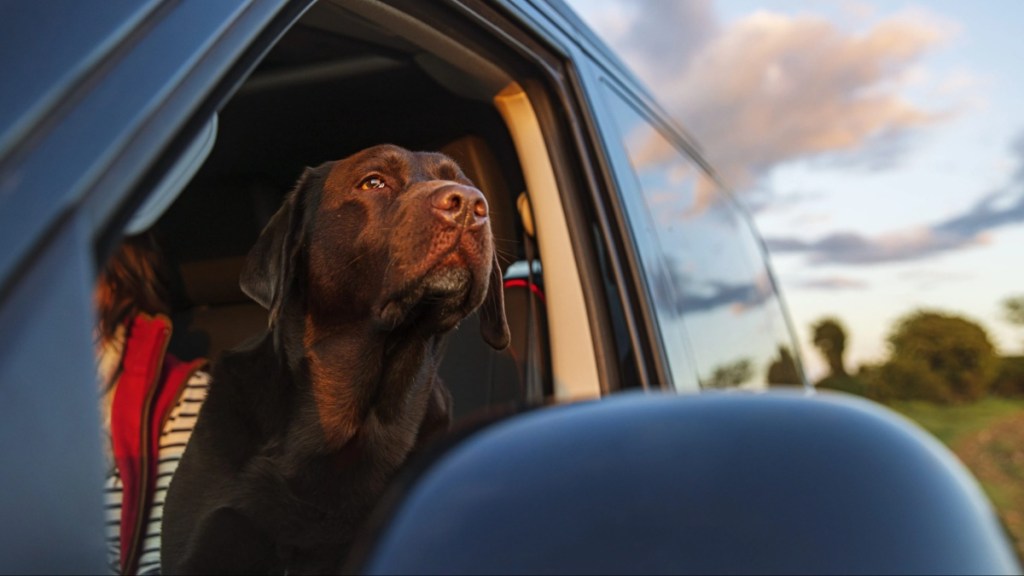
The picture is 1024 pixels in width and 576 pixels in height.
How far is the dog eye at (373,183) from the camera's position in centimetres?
159

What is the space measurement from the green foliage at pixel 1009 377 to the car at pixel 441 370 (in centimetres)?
319

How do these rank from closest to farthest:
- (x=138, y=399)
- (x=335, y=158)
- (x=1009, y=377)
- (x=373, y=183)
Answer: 1. (x=138, y=399)
2. (x=335, y=158)
3. (x=373, y=183)
4. (x=1009, y=377)

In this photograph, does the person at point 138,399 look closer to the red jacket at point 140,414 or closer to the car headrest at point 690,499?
the red jacket at point 140,414

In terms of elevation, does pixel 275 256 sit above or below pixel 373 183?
below

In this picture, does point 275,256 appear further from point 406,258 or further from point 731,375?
point 731,375

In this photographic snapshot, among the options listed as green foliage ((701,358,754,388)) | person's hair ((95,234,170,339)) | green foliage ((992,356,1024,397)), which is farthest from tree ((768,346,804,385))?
person's hair ((95,234,170,339))

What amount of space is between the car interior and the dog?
0.03 meters

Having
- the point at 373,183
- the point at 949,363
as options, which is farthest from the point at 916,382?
the point at 373,183

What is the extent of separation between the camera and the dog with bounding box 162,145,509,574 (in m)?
1.30

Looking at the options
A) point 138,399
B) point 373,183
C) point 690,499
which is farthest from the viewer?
point 373,183

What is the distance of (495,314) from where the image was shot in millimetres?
1817

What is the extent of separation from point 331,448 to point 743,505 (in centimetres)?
94

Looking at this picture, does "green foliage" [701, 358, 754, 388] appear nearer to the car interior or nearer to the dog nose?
the car interior

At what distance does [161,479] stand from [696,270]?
2726mm
